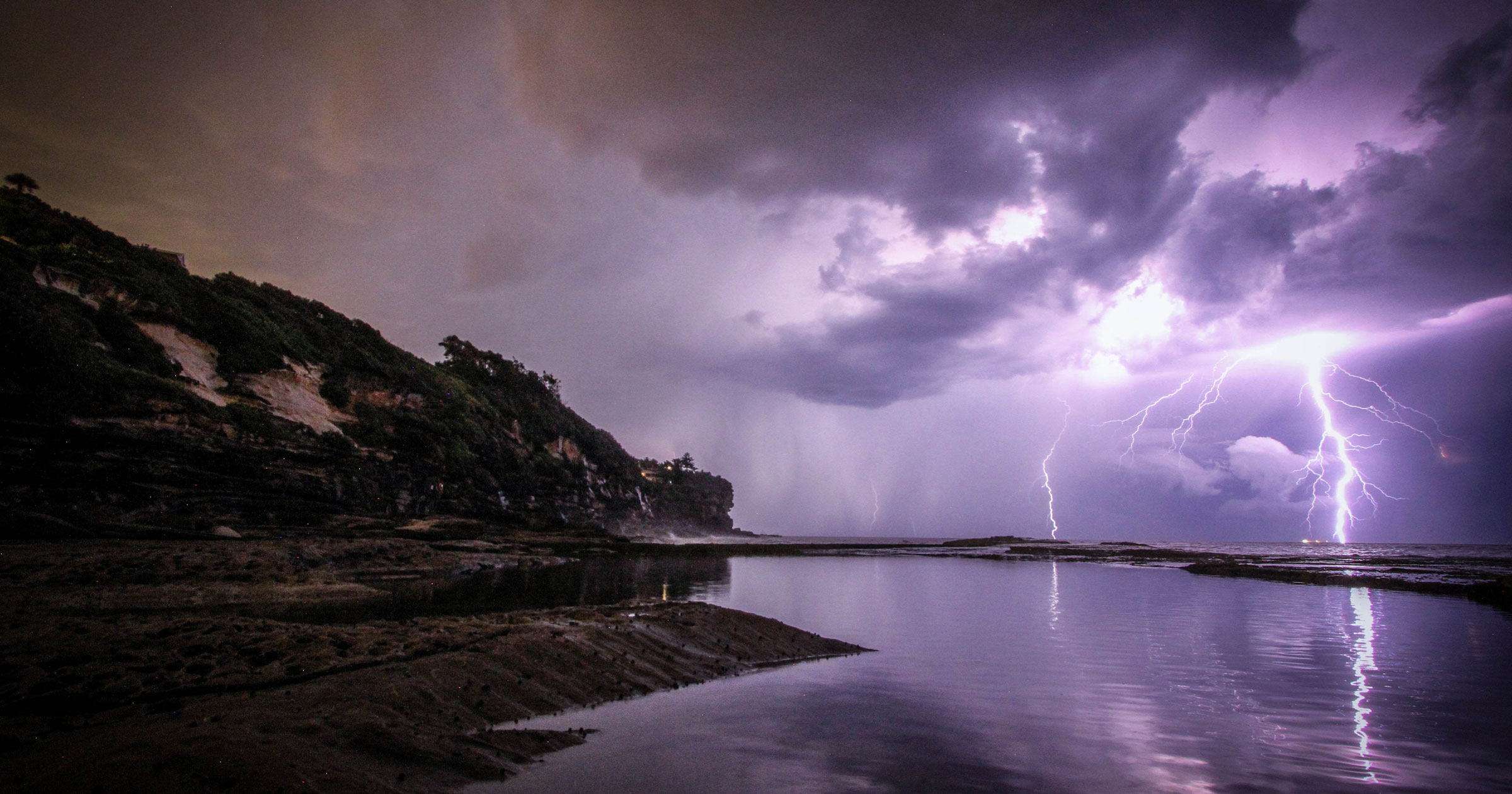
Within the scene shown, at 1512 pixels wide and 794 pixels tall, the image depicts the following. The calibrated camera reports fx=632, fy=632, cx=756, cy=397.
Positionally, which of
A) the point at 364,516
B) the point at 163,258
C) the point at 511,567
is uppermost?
the point at 163,258

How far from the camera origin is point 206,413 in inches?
1368

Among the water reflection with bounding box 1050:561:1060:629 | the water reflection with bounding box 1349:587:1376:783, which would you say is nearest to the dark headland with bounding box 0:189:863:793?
the water reflection with bounding box 1349:587:1376:783

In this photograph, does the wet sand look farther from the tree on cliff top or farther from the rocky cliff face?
the tree on cliff top

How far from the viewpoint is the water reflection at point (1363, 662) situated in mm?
10453

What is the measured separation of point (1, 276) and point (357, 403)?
24.6 metres

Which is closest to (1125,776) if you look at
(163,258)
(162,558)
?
(162,558)

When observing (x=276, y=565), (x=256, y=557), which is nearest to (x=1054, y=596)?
(x=276, y=565)

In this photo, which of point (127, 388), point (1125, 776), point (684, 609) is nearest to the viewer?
point (1125, 776)

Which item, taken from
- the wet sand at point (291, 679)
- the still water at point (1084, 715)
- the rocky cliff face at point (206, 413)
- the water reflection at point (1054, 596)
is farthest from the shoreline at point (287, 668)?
the water reflection at point (1054, 596)

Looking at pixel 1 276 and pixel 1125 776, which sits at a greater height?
pixel 1 276

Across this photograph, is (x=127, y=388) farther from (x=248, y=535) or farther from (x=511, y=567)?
(x=511, y=567)

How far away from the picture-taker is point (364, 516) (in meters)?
43.7

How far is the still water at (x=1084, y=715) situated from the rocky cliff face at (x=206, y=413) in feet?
97.7

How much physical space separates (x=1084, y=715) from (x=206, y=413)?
43.3 m
